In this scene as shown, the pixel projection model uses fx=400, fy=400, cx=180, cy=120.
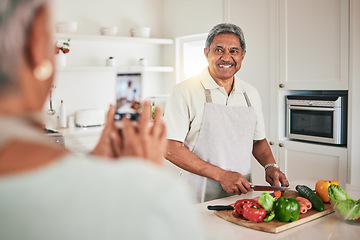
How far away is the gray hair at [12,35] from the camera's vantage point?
39cm

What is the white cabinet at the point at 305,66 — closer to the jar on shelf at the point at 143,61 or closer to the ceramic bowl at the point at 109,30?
the jar on shelf at the point at 143,61

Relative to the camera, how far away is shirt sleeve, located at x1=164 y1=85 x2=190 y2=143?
216cm

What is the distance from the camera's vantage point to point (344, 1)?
2854mm

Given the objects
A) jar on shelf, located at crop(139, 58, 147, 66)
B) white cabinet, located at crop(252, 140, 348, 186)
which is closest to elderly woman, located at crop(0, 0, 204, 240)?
white cabinet, located at crop(252, 140, 348, 186)

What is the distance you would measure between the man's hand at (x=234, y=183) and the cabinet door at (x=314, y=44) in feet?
4.47

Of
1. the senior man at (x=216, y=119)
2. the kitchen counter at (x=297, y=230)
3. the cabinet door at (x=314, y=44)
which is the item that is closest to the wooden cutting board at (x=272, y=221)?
the kitchen counter at (x=297, y=230)

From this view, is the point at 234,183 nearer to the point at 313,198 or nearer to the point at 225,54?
the point at 313,198

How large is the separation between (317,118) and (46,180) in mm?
2958

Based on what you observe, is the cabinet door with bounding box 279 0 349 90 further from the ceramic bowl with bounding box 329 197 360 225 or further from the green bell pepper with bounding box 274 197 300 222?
the green bell pepper with bounding box 274 197 300 222

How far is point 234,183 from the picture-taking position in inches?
77.2

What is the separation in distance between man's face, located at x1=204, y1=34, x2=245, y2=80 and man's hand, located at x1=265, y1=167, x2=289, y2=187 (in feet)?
1.91

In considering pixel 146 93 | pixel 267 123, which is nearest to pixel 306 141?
pixel 267 123

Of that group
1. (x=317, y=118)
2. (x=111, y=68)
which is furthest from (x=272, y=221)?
(x=111, y=68)

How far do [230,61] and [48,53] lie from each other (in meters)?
1.90
